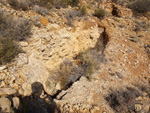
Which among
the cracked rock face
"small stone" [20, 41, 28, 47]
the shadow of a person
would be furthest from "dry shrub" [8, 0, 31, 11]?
the shadow of a person

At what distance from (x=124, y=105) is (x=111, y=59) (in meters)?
2.02

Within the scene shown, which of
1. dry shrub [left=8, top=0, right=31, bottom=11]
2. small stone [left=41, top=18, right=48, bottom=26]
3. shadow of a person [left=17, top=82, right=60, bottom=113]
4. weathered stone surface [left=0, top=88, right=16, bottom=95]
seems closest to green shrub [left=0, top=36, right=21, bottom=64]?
weathered stone surface [left=0, top=88, right=16, bottom=95]

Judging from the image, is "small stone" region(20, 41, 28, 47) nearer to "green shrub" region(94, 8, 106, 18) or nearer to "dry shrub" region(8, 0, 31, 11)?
"dry shrub" region(8, 0, 31, 11)

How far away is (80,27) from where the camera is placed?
5.02m

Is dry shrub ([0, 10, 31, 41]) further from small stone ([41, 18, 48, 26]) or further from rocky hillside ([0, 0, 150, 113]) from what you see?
small stone ([41, 18, 48, 26])

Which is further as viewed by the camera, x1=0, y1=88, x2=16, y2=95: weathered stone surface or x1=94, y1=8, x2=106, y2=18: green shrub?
x1=94, y1=8, x2=106, y2=18: green shrub

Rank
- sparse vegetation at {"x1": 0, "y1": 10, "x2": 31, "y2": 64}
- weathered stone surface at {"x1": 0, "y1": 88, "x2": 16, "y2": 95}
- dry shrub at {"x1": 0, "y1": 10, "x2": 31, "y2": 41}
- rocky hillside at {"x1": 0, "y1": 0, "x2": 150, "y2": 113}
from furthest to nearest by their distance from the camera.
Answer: dry shrub at {"x1": 0, "y1": 10, "x2": 31, "y2": 41} → sparse vegetation at {"x1": 0, "y1": 10, "x2": 31, "y2": 64} → rocky hillside at {"x1": 0, "y1": 0, "x2": 150, "y2": 113} → weathered stone surface at {"x1": 0, "y1": 88, "x2": 16, "y2": 95}

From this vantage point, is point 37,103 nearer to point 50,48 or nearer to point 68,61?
point 50,48

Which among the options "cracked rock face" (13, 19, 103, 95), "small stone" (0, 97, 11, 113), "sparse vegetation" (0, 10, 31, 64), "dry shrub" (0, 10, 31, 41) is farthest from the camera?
"dry shrub" (0, 10, 31, 41)

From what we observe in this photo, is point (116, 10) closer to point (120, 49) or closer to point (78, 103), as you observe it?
point (120, 49)

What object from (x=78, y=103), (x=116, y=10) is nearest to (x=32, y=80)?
(x=78, y=103)

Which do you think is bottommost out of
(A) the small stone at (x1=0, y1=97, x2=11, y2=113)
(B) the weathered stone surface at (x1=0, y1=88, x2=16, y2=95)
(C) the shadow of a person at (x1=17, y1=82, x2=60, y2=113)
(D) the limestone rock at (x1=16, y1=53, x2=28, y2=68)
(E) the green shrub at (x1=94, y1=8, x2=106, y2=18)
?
(C) the shadow of a person at (x1=17, y1=82, x2=60, y2=113)

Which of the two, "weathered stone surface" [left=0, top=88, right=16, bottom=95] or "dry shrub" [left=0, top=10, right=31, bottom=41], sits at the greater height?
"dry shrub" [left=0, top=10, right=31, bottom=41]

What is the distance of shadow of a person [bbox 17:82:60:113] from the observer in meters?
1.95
